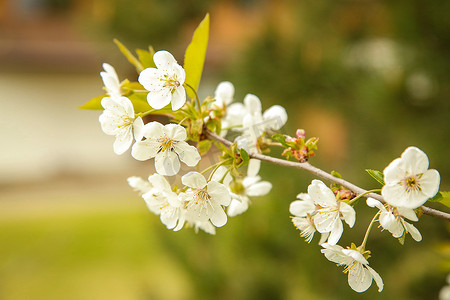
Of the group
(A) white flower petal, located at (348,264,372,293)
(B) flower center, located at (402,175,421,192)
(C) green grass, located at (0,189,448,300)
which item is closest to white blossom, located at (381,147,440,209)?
(B) flower center, located at (402,175,421,192)

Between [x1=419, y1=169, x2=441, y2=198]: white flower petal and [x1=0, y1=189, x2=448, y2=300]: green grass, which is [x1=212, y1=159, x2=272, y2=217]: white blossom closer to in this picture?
[x1=419, y1=169, x2=441, y2=198]: white flower petal

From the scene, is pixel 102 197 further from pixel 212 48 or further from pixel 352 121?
pixel 352 121

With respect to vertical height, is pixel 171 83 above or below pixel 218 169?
above

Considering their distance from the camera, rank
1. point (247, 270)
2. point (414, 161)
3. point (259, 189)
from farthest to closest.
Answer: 1. point (247, 270)
2. point (259, 189)
3. point (414, 161)

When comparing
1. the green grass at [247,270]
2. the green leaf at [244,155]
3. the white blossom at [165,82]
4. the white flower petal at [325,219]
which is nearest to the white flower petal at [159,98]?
the white blossom at [165,82]

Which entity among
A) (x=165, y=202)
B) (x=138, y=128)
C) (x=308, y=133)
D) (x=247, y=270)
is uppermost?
(x=138, y=128)

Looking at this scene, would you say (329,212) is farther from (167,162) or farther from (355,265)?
(167,162)

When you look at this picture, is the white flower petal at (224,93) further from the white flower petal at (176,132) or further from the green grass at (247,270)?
the green grass at (247,270)

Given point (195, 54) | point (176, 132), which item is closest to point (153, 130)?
point (176, 132)
